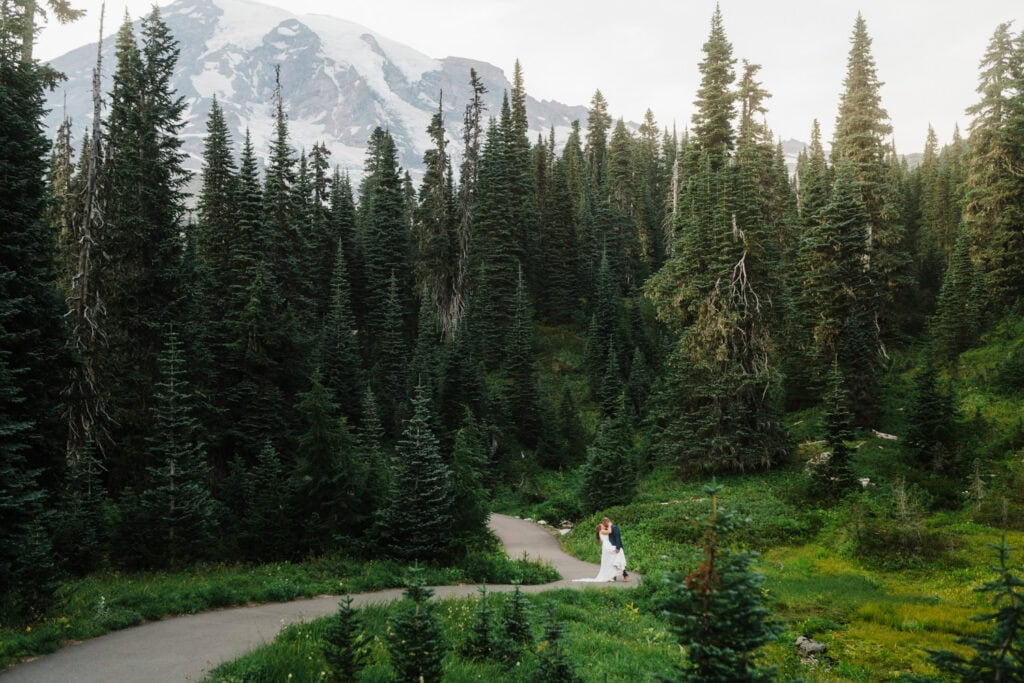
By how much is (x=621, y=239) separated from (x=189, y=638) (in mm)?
60272

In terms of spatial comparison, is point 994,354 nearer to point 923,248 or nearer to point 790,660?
point 790,660

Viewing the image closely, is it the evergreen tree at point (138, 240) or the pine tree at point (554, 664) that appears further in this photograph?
the evergreen tree at point (138, 240)

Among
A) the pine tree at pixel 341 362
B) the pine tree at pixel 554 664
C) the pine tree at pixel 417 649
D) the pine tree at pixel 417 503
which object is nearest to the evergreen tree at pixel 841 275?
the pine tree at pixel 417 503

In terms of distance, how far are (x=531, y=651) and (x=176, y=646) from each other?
19.9 ft

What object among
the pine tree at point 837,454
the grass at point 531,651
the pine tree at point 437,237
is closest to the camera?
the grass at point 531,651

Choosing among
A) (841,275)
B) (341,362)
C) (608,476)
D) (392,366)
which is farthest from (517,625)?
(392,366)

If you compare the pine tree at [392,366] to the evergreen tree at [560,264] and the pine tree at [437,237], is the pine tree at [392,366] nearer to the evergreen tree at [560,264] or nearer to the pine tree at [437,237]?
the pine tree at [437,237]

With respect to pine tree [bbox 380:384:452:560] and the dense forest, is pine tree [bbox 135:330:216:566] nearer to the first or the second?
the dense forest

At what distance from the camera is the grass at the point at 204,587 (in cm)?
1027

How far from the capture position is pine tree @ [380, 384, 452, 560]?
1583 cm

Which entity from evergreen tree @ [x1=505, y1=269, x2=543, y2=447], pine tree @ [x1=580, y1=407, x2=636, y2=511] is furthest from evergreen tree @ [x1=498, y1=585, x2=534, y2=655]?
evergreen tree @ [x1=505, y1=269, x2=543, y2=447]

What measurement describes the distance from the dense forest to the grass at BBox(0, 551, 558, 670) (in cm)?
67

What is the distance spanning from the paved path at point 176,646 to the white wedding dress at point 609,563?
2999 millimetres

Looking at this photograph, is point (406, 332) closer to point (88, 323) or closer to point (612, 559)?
point (88, 323)
